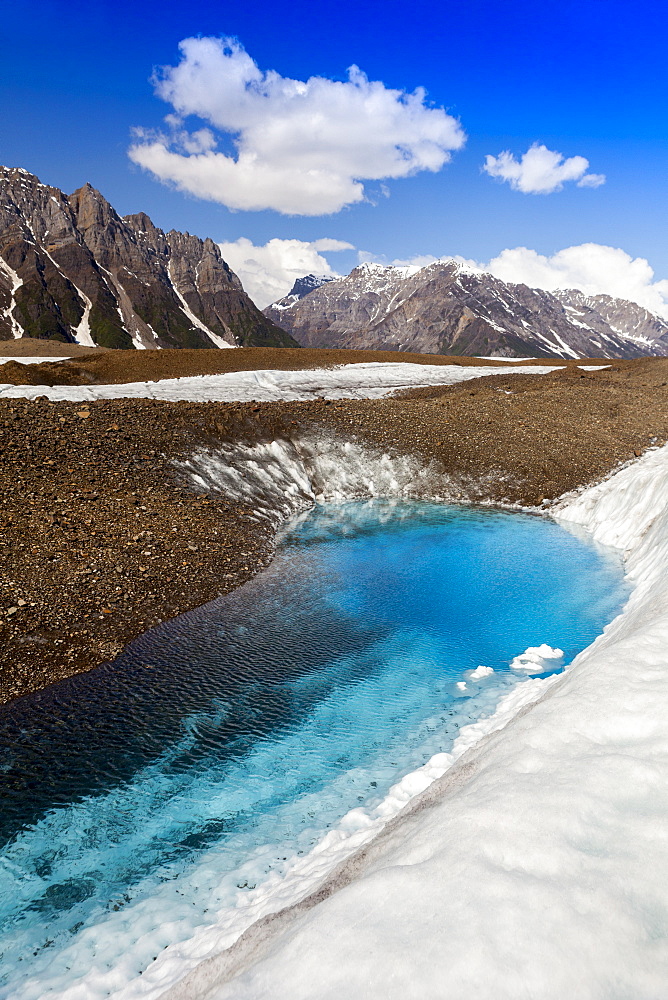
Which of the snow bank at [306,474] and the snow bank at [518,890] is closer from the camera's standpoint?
the snow bank at [518,890]

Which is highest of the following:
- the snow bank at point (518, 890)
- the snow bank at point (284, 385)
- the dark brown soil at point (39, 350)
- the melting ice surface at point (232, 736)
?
the dark brown soil at point (39, 350)

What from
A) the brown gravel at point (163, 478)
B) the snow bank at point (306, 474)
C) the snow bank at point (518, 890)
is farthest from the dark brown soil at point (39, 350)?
the snow bank at point (518, 890)

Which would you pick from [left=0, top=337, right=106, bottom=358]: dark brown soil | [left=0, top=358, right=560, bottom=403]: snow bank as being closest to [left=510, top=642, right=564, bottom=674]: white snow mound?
[left=0, top=358, right=560, bottom=403]: snow bank

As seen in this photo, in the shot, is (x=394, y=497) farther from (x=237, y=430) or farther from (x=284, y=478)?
(x=237, y=430)

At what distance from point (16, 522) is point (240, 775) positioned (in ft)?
42.8

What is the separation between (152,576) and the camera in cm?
1873

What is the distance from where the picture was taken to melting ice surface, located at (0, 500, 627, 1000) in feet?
26.2

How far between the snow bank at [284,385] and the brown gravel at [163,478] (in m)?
4.51

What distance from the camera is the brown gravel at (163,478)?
52.5ft

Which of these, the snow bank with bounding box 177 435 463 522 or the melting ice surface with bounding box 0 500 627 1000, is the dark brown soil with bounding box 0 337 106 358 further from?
the melting ice surface with bounding box 0 500 627 1000

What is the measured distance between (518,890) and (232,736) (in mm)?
8070

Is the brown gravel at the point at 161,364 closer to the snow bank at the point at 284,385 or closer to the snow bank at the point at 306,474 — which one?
the snow bank at the point at 284,385

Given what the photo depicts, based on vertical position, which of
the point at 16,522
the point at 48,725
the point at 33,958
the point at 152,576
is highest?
the point at 16,522

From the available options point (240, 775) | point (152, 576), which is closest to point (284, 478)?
point (152, 576)
